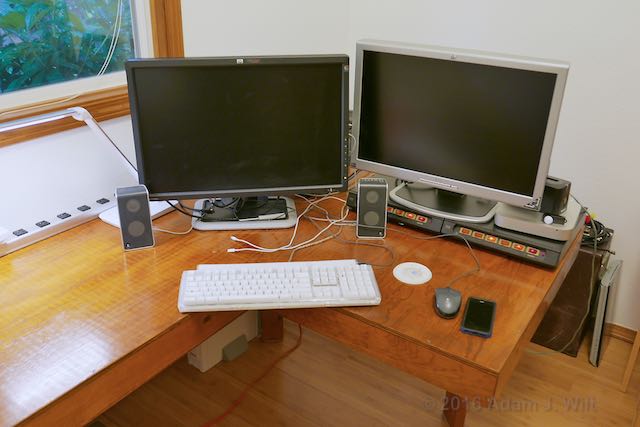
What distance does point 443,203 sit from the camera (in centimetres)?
172

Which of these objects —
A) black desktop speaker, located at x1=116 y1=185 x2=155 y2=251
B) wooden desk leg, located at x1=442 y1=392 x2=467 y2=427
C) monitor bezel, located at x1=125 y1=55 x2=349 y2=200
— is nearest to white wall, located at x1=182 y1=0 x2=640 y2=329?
monitor bezel, located at x1=125 y1=55 x2=349 y2=200

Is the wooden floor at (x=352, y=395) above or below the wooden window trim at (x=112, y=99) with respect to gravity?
below

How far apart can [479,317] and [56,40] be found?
4.65 ft

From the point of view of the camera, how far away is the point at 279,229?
169 cm

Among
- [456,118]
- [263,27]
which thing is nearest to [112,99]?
[263,27]

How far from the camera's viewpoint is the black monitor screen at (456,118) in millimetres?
1478

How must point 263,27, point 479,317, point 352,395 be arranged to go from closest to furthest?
point 479,317 → point 352,395 → point 263,27

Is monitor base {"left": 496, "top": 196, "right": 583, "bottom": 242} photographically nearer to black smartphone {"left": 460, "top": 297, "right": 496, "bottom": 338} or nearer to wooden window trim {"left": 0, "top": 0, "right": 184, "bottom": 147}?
black smartphone {"left": 460, "top": 297, "right": 496, "bottom": 338}

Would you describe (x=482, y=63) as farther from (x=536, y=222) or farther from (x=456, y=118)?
(x=536, y=222)

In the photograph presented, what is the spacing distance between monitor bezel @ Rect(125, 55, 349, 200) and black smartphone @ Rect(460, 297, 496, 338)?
55cm

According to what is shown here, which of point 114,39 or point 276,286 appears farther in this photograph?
point 114,39

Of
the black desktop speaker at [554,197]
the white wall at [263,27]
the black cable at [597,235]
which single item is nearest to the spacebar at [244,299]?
the black desktop speaker at [554,197]

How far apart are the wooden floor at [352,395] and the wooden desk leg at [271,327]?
61 mm

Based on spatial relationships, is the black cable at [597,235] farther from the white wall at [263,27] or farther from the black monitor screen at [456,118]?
the white wall at [263,27]
